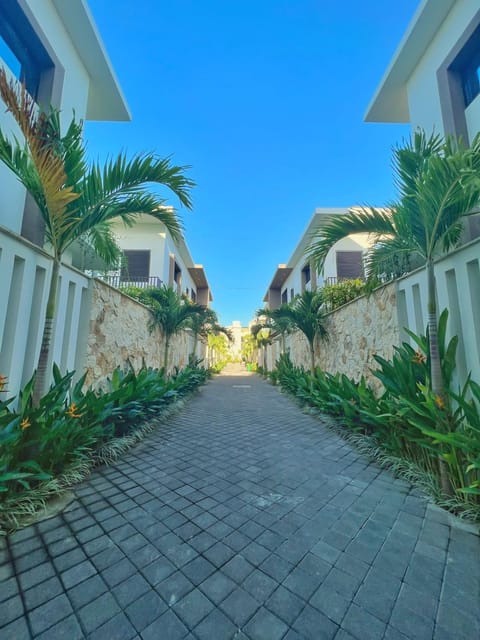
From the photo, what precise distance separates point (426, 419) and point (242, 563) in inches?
88.2

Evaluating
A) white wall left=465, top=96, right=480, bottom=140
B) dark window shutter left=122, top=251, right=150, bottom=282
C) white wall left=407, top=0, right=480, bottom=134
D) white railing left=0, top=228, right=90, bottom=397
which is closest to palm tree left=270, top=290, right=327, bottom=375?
white wall left=407, top=0, right=480, bottom=134

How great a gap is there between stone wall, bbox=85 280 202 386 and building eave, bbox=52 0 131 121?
4989 mm

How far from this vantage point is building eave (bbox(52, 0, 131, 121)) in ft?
16.2

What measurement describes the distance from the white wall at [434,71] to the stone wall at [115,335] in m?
6.92

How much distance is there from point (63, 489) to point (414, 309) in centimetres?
462

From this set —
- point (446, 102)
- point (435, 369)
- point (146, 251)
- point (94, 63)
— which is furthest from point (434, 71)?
point (146, 251)

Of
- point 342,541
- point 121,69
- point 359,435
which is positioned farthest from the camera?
point 121,69

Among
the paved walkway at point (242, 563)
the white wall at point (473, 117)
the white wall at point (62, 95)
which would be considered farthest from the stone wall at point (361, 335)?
the white wall at point (62, 95)

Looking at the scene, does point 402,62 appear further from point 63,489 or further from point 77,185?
point 63,489

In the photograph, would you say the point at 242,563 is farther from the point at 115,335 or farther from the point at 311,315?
the point at 311,315

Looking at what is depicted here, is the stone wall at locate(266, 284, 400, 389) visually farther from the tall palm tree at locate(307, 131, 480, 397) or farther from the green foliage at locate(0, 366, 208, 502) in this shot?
the green foliage at locate(0, 366, 208, 502)

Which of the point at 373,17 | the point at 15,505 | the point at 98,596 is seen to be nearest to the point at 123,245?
the point at 373,17

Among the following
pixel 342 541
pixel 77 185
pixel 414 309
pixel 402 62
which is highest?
pixel 402 62

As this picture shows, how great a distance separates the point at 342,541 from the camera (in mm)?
1912
